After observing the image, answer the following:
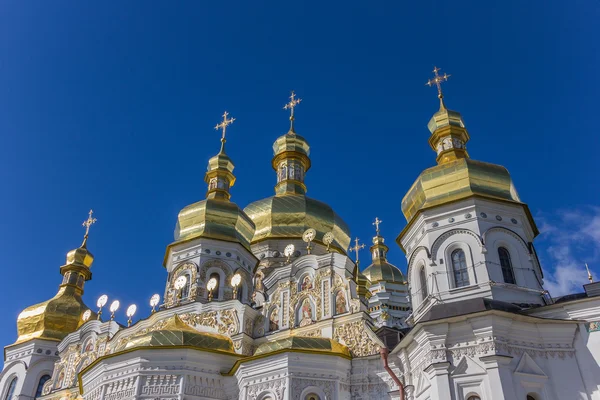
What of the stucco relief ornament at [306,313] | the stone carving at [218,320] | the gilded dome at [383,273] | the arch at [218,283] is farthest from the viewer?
the gilded dome at [383,273]

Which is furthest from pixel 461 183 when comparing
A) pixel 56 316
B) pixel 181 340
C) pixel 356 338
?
pixel 56 316

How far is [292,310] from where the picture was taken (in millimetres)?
17047

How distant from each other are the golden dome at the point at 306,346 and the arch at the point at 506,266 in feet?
14.9

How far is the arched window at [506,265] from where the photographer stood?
1484cm

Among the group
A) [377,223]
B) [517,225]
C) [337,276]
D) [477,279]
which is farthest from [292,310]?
[377,223]

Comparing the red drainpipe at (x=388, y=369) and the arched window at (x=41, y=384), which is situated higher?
the arched window at (x=41, y=384)

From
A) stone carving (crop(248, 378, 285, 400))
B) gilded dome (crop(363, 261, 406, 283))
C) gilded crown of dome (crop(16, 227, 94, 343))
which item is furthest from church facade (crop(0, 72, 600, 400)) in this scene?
gilded dome (crop(363, 261, 406, 283))

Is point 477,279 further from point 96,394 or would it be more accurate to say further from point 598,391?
point 96,394

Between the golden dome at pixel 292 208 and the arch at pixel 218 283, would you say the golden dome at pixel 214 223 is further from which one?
the golden dome at pixel 292 208

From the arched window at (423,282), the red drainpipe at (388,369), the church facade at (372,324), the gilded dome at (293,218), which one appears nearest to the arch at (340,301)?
the church facade at (372,324)

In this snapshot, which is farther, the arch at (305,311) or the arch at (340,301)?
the arch at (305,311)

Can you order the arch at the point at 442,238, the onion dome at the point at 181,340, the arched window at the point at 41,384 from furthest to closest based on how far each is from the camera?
the arched window at the point at 41,384 → the onion dome at the point at 181,340 → the arch at the point at 442,238

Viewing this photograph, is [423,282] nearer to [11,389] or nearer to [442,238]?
[442,238]

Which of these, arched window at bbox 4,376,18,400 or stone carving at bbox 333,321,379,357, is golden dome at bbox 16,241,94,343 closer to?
arched window at bbox 4,376,18,400
